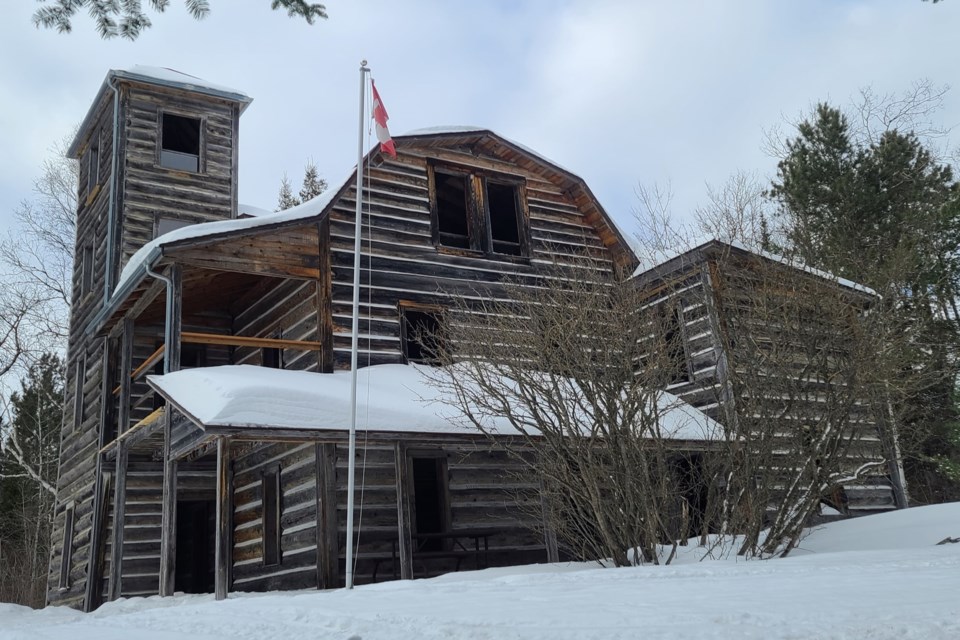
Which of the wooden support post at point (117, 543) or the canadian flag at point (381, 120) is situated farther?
the wooden support post at point (117, 543)

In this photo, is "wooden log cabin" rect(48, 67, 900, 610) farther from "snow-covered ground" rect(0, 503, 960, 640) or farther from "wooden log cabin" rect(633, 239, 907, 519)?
"snow-covered ground" rect(0, 503, 960, 640)

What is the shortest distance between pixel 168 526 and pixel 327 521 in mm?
2339

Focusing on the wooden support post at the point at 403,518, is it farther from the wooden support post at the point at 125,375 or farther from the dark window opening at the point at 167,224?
the dark window opening at the point at 167,224

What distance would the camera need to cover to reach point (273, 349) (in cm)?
1702

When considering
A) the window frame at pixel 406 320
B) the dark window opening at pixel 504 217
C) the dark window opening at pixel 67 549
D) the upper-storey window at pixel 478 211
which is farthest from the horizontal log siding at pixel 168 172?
the window frame at pixel 406 320

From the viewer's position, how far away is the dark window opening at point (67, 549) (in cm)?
1991

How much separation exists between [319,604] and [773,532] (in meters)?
6.00

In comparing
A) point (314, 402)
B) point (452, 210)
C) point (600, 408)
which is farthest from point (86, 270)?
point (600, 408)

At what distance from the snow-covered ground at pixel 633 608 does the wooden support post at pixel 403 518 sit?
2465 mm

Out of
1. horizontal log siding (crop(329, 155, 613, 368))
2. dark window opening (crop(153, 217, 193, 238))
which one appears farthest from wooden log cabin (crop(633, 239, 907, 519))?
dark window opening (crop(153, 217, 193, 238))

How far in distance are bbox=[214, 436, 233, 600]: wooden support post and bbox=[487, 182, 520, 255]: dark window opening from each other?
8424 mm

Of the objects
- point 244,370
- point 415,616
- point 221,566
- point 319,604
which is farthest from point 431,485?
point 415,616

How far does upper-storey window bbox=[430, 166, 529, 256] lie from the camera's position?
58.5ft

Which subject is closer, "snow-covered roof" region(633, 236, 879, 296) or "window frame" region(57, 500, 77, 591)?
"snow-covered roof" region(633, 236, 879, 296)
